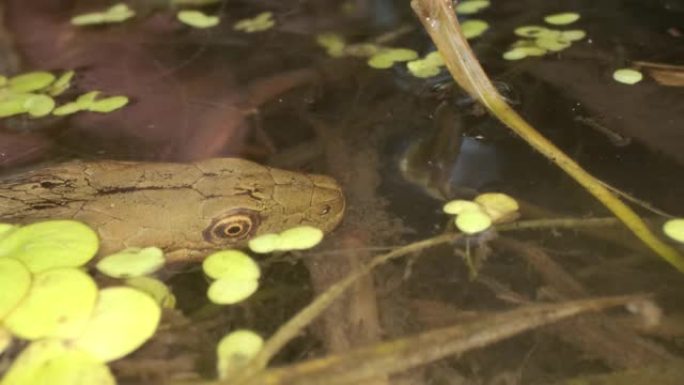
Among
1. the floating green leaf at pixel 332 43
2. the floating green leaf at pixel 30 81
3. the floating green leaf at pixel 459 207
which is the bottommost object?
the floating green leaf at pixel 459 207

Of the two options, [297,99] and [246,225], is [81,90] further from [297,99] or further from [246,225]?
[246,225]

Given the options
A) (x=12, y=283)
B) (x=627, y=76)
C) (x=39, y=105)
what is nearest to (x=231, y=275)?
(x=12, y=283)

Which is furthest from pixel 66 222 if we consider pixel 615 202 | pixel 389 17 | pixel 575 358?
pixel 389 17

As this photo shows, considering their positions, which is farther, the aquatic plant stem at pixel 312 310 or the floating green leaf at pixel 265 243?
the floating green leaf at pixel 265 243

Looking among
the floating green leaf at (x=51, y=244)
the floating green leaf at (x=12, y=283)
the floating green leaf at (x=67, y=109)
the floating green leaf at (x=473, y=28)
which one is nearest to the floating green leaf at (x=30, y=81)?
the floating green leaf at (x=67, y=109)

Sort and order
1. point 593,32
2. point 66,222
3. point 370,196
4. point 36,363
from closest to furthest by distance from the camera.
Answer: point 36,363 < point 66,222 < point 370,196 < point 593,32

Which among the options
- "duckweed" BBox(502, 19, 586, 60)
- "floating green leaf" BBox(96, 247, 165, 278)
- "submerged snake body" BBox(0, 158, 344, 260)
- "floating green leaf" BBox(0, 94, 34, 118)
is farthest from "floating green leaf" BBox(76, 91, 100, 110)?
"duckweed" BBox(502, 19, 586, 60)

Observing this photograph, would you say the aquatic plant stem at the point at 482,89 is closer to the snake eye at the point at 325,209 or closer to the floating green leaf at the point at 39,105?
the snake eye at the point at 325,209
